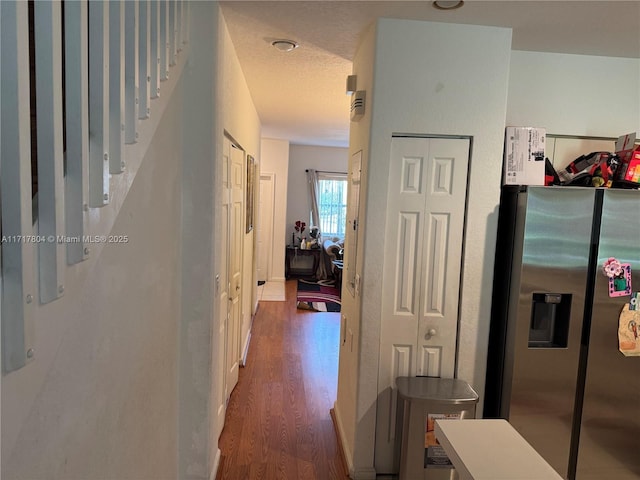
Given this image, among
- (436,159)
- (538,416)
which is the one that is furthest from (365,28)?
(538,416)

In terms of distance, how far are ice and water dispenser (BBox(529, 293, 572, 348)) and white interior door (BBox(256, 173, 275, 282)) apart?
542 cm

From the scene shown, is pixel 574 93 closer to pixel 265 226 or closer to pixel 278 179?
pixel 278 179

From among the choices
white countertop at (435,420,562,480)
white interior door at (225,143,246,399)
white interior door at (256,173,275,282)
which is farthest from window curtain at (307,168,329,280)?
white countertop at (435,420,562,480)

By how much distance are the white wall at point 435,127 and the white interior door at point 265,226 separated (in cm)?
504

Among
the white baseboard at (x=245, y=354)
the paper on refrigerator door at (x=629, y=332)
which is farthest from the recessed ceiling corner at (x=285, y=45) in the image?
the white baseboard at (x=245, y=354)

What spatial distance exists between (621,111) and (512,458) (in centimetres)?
245

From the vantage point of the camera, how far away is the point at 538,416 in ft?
7.46

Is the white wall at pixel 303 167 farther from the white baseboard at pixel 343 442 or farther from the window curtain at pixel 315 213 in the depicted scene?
the white baseboard at pixel 343 442

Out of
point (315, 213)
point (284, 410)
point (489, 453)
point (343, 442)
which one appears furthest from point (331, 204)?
point (489, 453)

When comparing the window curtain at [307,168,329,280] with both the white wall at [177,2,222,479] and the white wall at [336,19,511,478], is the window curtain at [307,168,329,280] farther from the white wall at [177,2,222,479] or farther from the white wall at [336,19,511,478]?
the white wall at [177,2,222,479]

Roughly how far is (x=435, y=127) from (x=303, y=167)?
19.7 ft

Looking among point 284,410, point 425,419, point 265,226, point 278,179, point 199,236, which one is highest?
point 278,179

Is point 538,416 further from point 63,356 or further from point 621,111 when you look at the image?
point 63,356

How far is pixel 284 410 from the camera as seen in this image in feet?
10.7
